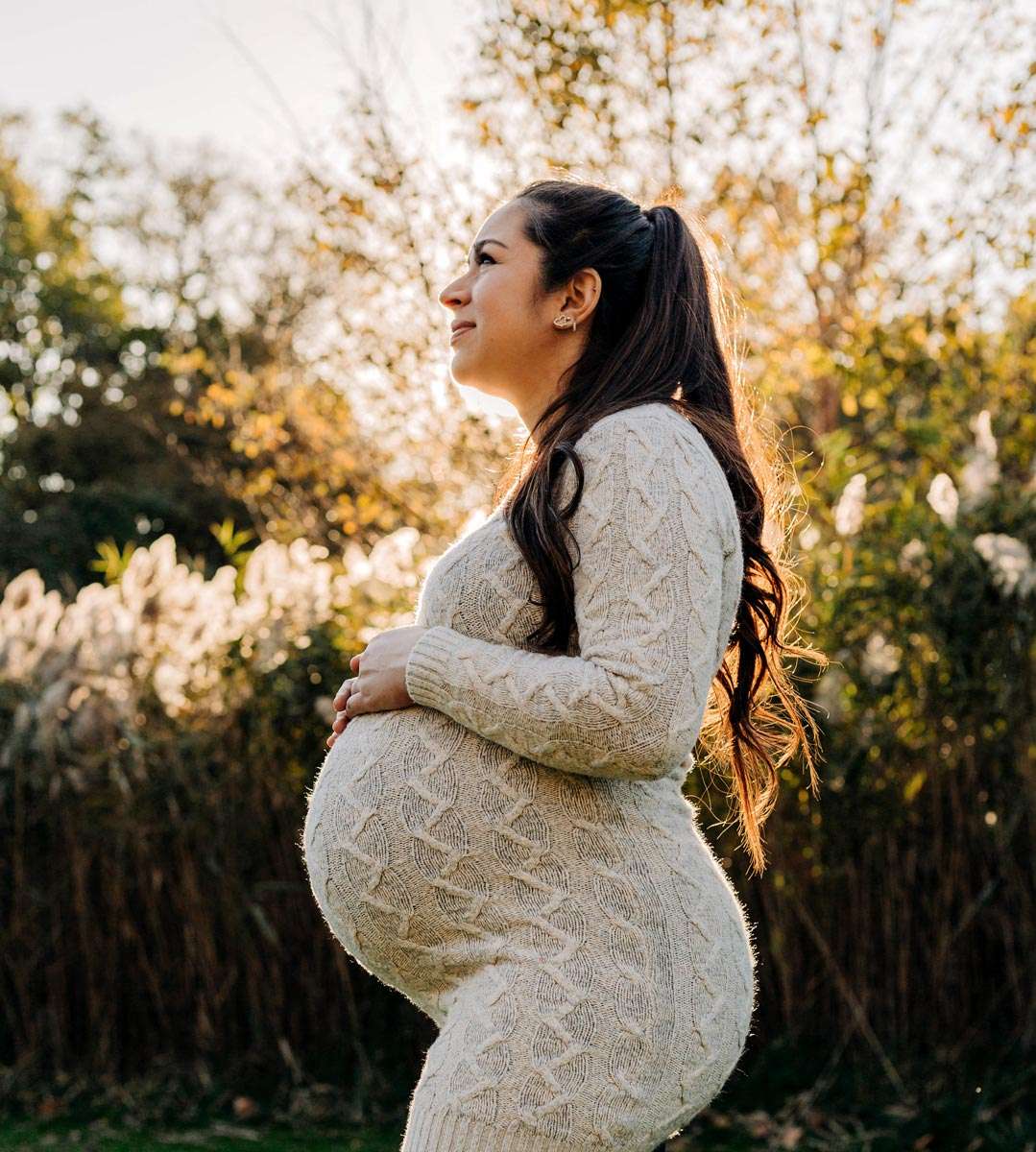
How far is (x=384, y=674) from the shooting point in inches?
71.6

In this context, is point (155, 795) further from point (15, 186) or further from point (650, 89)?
point (15, 186)

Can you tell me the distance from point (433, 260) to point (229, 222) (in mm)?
18039

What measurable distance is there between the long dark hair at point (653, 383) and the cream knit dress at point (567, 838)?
5 centimetres

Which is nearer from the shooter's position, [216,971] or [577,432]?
[577,432]

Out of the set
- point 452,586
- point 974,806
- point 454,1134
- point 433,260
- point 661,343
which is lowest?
point 974,806

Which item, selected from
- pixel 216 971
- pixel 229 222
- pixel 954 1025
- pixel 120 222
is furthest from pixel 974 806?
pixel 120 222

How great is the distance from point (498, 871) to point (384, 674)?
30cm

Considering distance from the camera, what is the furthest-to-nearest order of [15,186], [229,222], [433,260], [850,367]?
[15,186], [229,222], [433,260], [850,367]

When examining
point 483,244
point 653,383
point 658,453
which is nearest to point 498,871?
point 658,453

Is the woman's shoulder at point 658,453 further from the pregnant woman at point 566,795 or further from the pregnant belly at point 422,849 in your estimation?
the pregnant belly at point 422,849

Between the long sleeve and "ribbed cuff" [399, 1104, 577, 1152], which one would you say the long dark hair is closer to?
the long sleeve

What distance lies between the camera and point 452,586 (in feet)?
6.00

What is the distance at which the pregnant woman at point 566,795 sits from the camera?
1.62 meters

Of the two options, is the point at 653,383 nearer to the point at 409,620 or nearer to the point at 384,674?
the point at 384,674
